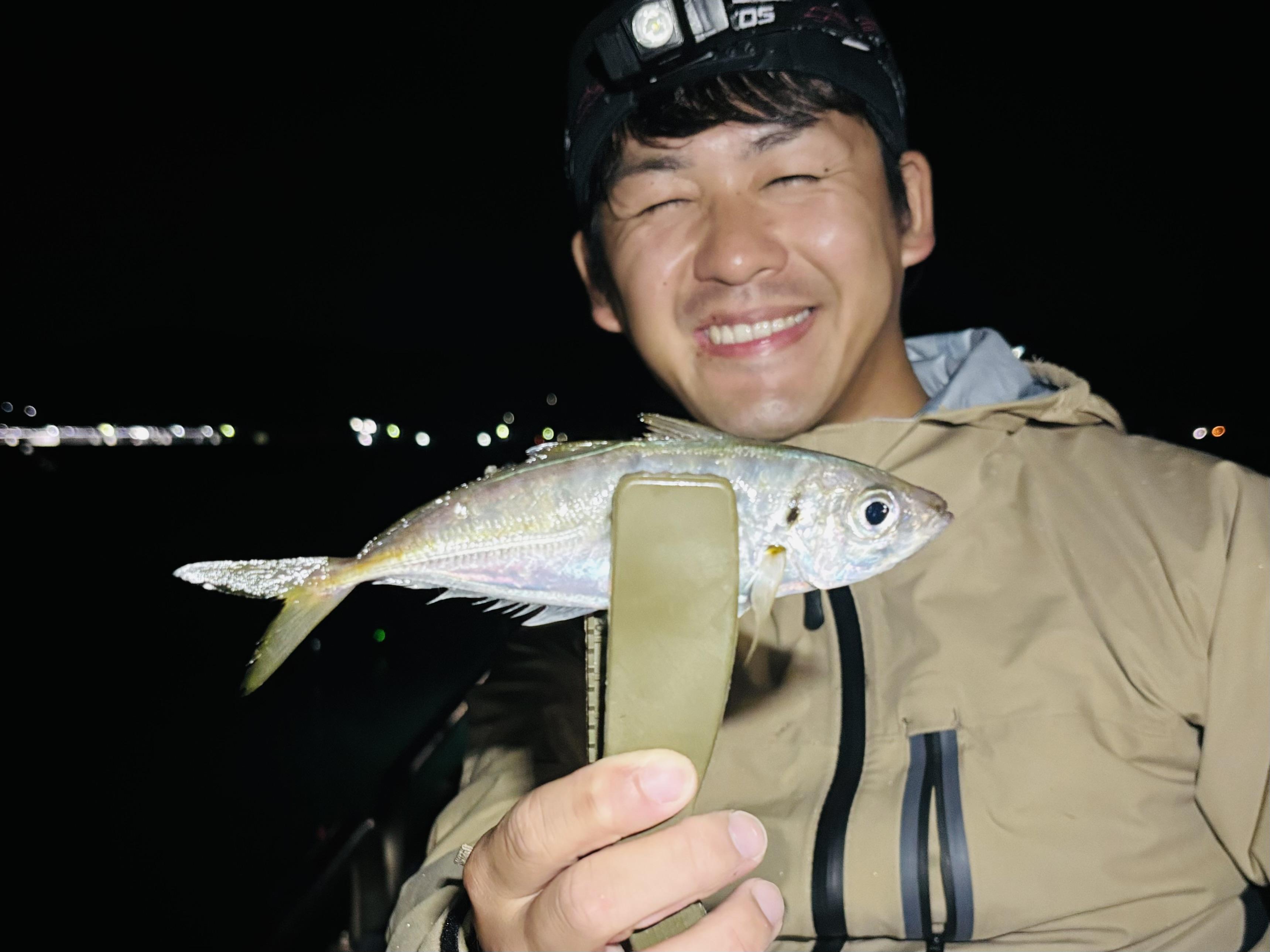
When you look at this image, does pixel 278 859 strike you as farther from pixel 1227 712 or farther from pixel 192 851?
pixel 1227 712

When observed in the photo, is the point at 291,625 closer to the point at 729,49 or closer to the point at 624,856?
the point at 624,856

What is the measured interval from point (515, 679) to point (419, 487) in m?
60.5

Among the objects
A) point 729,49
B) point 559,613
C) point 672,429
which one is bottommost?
point 559,613

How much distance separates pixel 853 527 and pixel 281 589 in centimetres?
143

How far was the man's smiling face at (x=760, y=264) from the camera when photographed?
284 centimetres

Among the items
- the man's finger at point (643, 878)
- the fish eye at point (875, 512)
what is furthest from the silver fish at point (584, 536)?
the man's finger at point (643, 878)

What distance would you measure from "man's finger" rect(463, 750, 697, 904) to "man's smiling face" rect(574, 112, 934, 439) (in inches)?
67.7

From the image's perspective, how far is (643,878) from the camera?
1.59 m

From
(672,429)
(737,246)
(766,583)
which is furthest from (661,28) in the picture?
(766,583)

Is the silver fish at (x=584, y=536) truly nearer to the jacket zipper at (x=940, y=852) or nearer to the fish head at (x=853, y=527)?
the fish head at (x=853, y=527)

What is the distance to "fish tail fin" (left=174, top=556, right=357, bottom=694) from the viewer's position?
165 cm

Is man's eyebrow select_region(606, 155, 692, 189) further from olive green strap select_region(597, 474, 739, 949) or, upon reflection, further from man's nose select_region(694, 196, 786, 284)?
olive green strap select_region(597, 474, 739, 949)

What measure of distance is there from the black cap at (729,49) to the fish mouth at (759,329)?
106cm

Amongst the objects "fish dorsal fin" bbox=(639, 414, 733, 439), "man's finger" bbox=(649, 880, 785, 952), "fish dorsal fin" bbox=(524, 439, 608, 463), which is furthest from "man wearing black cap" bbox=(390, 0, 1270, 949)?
"fish dorsal fin" bbox=(524, 439, 608, 463)
